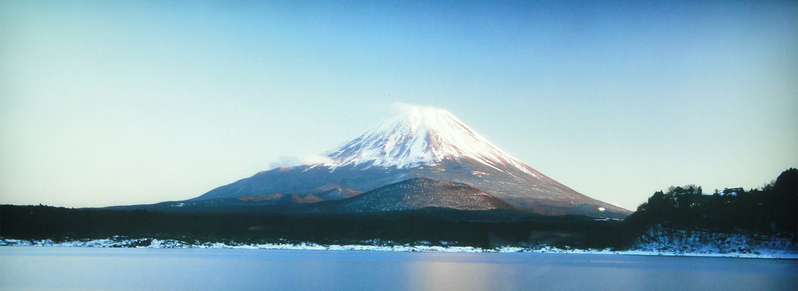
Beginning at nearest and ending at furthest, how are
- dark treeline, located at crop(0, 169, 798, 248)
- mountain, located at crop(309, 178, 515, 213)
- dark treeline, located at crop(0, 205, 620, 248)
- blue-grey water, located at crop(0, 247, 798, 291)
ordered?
blue-grey water, located at crop(0, 247, 798, 291) < dark treeline, located at crop(0, 169, 798, 248) < dark treeline, located at crop(0, 205, 620, 248) < mountain, located at crop(309, 178, 515, 213)

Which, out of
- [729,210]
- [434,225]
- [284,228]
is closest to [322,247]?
[284,228]

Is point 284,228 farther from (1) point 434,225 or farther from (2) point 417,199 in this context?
(2) point 417,199

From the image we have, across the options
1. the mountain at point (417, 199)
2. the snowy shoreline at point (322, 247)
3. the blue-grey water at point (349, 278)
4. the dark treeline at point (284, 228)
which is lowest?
the blue-grey water at point (349, 278)

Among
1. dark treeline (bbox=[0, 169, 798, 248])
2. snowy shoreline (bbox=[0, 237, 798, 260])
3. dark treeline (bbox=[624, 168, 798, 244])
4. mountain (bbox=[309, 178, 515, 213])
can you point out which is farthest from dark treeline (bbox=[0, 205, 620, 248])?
mountain (bbox=[309, 178, 515, 213])

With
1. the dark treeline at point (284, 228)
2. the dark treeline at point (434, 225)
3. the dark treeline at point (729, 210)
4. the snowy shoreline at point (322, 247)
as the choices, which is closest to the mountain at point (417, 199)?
the dark treeline at point (434, 225)

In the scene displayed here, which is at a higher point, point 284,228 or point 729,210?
point 729,210

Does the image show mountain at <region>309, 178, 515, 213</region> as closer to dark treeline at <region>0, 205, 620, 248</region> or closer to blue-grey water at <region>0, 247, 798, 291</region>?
dark treeline at <region>0, 205, 620, 248</region>

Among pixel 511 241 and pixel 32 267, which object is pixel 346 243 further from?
pixel 32 267

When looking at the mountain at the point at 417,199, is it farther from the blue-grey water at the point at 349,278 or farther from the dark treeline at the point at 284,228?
the blue-grey water at the point at 349,278

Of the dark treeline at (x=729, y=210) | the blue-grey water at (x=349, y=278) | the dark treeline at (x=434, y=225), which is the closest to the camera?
the blue-grey water at (x=349, y=278)
